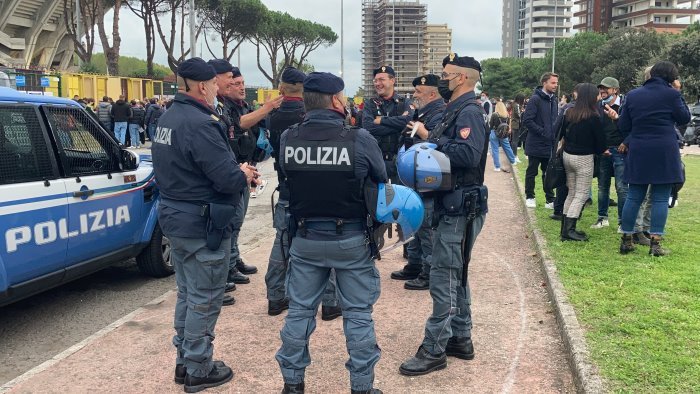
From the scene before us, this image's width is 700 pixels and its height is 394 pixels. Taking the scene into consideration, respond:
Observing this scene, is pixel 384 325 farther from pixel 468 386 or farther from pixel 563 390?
pixel 563 390

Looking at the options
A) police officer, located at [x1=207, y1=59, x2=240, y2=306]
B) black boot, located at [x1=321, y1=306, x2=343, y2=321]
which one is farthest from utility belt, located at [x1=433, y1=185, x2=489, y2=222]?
police officer, located at [x1=207, y1=59, x2=240, y2=306]

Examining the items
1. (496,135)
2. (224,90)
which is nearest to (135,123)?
(496,135)

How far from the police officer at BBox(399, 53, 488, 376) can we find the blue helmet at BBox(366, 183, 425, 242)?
45 centimetres

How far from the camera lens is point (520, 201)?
10.4 m

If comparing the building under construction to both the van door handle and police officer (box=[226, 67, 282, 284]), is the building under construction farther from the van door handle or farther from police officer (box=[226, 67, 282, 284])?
the van door handle

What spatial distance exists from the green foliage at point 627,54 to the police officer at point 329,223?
5271 centimetres

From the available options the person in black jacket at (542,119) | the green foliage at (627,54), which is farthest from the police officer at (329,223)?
the green foliage at (627,54)

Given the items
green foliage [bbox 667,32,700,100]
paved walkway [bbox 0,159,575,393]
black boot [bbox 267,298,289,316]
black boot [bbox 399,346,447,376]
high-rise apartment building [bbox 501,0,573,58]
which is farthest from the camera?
high-rise apartment building [bbox 501,0,573,58]

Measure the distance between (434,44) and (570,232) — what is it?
426 ft

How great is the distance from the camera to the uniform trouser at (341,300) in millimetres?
3240

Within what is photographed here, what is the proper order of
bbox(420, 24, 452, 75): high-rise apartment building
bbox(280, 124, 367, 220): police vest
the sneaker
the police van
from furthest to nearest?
bbox(420, 24, 452, 75): high-rise apartment building
the sneaker
the police van
bbox(280, 124, 367, 220): police vest

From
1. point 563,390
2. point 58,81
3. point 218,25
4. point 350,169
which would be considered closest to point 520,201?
point 563,390

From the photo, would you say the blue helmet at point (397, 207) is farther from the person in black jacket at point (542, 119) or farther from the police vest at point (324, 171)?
the person in black jacket at point (542, 119)

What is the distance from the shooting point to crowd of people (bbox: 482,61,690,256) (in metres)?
5.78
